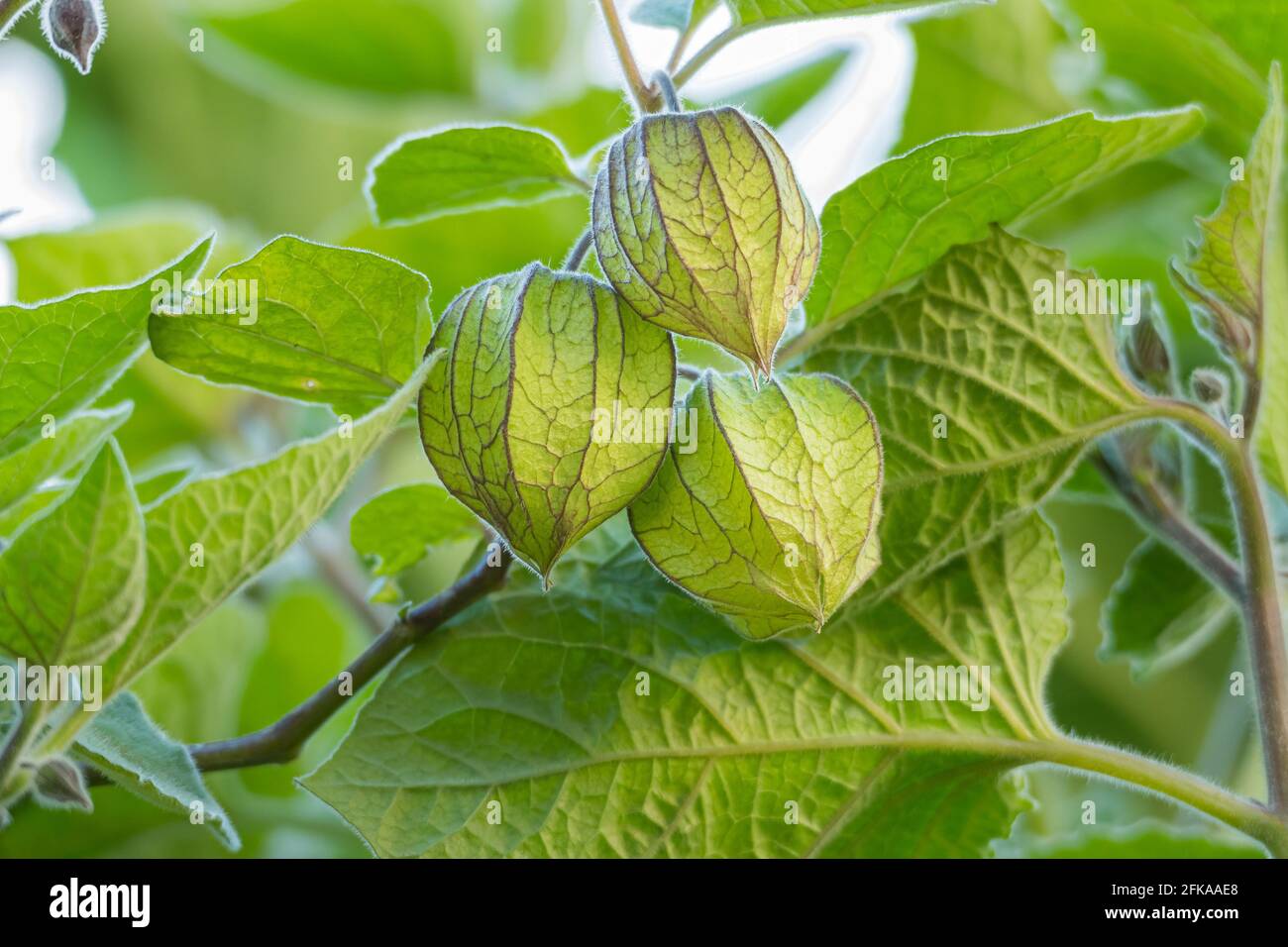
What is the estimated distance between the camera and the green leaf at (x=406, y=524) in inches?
27.7

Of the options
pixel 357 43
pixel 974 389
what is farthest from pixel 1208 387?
pixel 357 43

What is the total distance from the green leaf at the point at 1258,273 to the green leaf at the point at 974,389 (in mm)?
70

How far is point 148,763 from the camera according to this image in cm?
56

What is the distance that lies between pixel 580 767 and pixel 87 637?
248 mm

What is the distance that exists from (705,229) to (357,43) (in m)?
1.02

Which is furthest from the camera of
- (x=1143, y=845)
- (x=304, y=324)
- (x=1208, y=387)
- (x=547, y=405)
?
(x=1143, y=845)

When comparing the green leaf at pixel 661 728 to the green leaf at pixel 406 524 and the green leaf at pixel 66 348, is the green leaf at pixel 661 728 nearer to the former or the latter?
the green leaf at pixel 406 524

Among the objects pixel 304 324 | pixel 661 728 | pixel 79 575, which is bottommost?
pixel 661 728

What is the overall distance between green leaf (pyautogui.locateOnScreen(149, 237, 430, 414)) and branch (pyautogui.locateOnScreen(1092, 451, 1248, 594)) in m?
0.45

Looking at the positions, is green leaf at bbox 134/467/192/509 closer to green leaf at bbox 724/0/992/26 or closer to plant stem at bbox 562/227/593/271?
plant stem at bbox 562/227/593/271

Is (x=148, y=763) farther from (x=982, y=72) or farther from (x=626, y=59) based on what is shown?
(x=982, y=72)

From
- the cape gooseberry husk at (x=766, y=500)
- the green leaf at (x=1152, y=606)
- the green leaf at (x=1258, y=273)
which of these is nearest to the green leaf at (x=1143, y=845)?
the green leaf at (x=1152, y=606)
